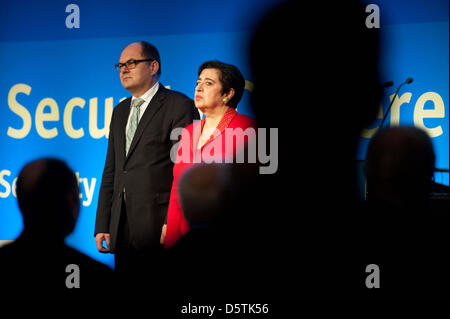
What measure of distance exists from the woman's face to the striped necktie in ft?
1.27

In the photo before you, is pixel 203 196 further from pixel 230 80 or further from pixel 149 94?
pixel 149 94

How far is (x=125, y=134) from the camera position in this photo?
2639mm

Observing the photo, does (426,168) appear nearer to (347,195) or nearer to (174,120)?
(347,195)

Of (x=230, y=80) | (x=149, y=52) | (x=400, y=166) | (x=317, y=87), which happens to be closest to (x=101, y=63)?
(x=149, y=52)

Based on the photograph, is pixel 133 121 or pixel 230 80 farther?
pixel 133 121

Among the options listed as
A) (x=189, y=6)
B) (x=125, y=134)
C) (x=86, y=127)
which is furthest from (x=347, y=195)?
(x=86, y=127)

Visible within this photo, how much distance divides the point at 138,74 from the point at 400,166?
1.64m

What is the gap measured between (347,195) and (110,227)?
128 centimetres

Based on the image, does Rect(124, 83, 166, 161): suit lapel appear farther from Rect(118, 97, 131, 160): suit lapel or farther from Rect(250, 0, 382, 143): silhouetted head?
Rect(250, 0, 382, 143): silhouetted head

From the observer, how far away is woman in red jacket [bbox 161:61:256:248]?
2.30m

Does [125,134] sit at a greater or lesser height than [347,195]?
greater

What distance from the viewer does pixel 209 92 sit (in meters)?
2.43
